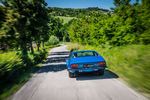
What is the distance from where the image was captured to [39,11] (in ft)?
46.7

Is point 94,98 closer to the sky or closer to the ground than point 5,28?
closer to the ground

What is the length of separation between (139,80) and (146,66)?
0.66 meters

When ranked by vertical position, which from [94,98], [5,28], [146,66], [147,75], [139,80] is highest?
[5,28]

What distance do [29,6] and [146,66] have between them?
12.9 metres

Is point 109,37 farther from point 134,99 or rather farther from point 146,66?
point 134,99

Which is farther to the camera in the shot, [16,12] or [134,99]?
[16,12]

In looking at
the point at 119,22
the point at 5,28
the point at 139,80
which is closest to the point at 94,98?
the point at 139,80

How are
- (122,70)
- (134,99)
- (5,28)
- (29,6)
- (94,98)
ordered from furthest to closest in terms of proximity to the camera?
(29,6), (5,28), (122,70), (94,98), (134,99)

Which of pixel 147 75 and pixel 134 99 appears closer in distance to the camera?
pixel 134 99

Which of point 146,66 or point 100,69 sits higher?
point 146,66

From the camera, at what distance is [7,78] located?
6.25 meters

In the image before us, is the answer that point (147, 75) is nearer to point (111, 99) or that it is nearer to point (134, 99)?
point (134, 99)

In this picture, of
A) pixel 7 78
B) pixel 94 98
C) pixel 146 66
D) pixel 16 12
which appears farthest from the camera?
pixel 16 12

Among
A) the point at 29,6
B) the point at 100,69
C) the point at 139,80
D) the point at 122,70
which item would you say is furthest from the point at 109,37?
the point at 29,6
